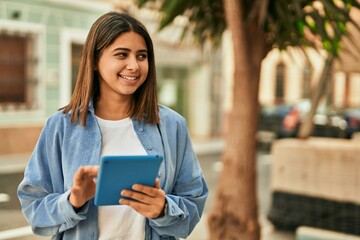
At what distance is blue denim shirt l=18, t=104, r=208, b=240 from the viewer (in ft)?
5.48

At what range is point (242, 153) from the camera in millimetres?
3994

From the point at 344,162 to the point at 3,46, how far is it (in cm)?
886

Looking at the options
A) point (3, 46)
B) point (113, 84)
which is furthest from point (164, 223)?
point (3, 46)

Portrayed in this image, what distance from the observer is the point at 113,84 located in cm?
175

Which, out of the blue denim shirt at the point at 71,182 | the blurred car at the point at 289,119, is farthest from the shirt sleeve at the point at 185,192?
the blurred car at the point at 289,119

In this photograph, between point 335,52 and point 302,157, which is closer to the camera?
point 335,52

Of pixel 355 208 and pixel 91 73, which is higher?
pixel 91 73

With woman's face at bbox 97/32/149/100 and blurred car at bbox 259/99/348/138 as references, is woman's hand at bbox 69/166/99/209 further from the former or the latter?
blurred car at bbox 259/99/348/138

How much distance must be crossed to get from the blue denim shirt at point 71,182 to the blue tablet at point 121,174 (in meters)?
0.17

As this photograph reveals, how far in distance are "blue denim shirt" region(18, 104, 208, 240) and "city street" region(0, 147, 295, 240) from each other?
9.97 ft

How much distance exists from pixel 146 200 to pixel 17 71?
1144cm

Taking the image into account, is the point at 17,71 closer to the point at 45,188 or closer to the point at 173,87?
the point at 173,87

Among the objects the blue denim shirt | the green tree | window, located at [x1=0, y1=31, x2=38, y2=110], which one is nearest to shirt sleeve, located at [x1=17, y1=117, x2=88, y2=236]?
the blue denim shirt

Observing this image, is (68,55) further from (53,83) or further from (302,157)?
(302,157)
